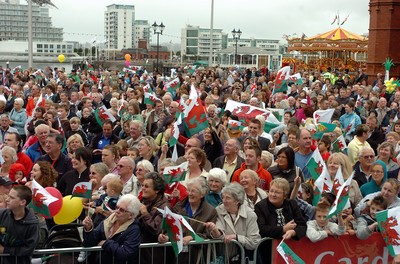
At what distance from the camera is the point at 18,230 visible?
5.71 metres

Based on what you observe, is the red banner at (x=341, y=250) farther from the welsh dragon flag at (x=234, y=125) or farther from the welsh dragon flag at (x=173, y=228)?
the welsh dragon flag at (x=234, y=125)

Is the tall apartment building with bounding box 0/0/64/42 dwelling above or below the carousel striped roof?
above

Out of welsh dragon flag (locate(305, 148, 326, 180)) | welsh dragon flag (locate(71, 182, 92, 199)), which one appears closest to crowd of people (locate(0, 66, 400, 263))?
welsh dragon flag (locate(71, 182, 92, 199))

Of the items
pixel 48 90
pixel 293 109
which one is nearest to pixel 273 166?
pixel 293 109

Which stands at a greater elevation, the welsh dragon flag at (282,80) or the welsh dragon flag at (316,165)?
the welsh dragon flag at (282,80)

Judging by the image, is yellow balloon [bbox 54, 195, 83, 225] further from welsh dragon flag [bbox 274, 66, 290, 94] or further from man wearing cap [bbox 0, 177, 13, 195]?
welsh dragon flag [bbox 274, 66, 290, 94]

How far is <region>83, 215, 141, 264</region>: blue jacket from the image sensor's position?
576cm

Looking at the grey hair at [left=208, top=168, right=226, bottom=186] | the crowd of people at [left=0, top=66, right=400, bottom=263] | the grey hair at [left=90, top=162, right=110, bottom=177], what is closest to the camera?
the crowd of people at [left=0, top=66, right=400, bottom=263]

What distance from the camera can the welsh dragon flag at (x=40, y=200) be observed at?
20.4ft

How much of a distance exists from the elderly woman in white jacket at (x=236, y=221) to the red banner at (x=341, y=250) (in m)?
0.29

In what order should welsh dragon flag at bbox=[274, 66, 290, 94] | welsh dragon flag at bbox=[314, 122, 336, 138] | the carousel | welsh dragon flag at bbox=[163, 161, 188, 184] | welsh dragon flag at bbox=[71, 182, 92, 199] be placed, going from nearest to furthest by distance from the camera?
welsh dragon flag at bbox=[71, 182, 92, 199] < welsh dragon flag at bbox=[163, 161, 188, 184] < welsh dragon flag at bbox=[314, 122, 336, 138] < welsh dragon flag at bbox=[274, 66, 290, 94] < the carousel

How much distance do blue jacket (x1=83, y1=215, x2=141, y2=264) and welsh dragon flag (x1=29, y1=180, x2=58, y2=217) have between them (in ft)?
1.76

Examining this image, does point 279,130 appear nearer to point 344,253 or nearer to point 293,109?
point 293,109

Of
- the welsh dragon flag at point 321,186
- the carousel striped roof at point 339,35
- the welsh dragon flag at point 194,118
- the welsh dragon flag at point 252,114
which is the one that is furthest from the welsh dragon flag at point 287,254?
the carousel striped roof at point 339,35
